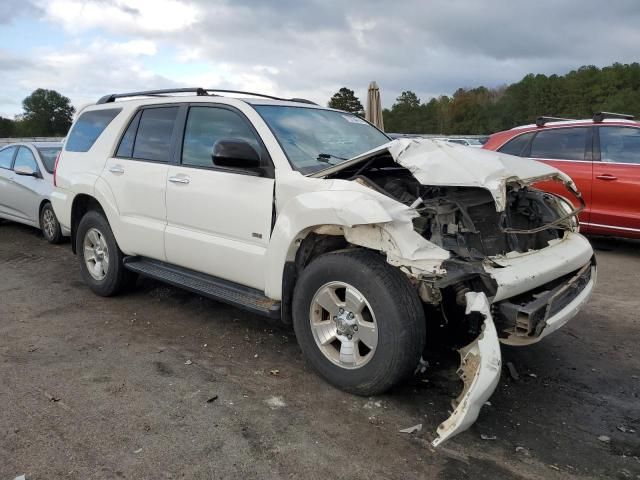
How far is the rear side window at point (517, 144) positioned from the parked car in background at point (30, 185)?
6.40m

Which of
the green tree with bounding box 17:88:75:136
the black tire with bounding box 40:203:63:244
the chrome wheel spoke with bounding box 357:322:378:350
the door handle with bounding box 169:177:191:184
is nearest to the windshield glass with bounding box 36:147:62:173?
the black tire with bounding box 40:203:63:244

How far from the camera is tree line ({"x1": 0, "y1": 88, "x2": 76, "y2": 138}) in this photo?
6211cm

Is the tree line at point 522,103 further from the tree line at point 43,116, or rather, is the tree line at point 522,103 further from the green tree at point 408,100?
the tree line at point 43,116

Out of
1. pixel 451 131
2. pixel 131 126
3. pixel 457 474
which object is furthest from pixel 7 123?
pixel 457 474

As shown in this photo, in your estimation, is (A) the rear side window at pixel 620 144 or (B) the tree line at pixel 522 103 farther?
(B) the tree line at pixel 522 103

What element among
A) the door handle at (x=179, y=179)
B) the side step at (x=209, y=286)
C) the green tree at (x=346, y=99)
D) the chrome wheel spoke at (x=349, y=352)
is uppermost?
the green tree at (x=346, y=99)

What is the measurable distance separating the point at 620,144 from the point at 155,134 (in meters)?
5.58

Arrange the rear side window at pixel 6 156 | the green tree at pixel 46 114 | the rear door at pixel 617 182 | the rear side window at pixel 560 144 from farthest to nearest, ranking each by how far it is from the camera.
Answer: the green tree at pixel 46 114, the rear side window at pixel 6 156, the rear side window at pixel 560 144, the rear door at pixel 617 182

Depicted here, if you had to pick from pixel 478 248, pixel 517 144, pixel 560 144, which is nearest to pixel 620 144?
pixel 560 144

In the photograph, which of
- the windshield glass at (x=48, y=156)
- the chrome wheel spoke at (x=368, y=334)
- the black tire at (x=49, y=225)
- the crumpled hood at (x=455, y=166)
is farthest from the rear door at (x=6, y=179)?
the chrome wheel spoke at (x=368, y=334)

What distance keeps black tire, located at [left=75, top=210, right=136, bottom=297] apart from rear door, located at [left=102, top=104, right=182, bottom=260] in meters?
0.26

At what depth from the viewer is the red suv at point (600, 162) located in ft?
21.4

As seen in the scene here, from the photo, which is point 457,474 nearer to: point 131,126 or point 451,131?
point 131,126

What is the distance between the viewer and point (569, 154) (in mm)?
7098
